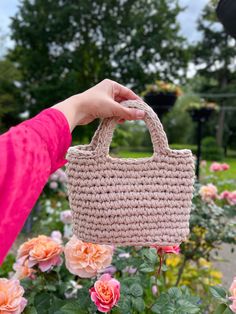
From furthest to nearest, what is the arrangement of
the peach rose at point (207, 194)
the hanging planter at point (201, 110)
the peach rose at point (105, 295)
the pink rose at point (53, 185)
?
the hanging planter at point (201, 110) < the pink rose at point (53, 185) < the peach rose at point (207, 194) < the peach rose at point (105, 295)

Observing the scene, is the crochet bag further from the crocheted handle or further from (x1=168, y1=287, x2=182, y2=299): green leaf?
(x1=168, y1=287, x2=182, y2=299): green leaf

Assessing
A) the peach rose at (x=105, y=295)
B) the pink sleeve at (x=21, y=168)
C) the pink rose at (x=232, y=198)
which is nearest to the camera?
the pink sleeve at (x=21, y=168)

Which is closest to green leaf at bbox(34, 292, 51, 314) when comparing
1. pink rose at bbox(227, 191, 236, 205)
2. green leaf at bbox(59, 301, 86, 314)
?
green leaf at bbox(59, 301, 86, 314)

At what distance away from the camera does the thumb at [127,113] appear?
677 mm

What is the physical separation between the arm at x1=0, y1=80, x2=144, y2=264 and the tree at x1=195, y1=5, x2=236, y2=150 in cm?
2009

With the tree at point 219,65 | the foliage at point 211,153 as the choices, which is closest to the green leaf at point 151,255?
the foliage at point 211,153

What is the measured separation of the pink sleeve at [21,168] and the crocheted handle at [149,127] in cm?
13

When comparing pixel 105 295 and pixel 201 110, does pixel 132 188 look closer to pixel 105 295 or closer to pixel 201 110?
pixel 105 295

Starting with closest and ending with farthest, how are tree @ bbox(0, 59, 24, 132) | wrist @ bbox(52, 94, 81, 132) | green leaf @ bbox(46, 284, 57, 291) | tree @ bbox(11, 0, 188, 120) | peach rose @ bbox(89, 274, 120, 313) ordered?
wrist @ bbox(52, 94, 81, 132), peach rose @ bbox(89, 274, 120, 313), green leaf @ bbox(46, 284, 57, 291), tree @ bbox(0, 59, 24, 132), tree @ bbox(11, 0, 188, 120)

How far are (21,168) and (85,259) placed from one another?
501 mm

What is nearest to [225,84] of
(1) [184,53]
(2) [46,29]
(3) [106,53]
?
(1) [184,53]

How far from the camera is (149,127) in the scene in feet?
2.32

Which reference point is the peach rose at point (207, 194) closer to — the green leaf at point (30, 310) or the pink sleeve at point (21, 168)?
the green leaf at point (30, 310)

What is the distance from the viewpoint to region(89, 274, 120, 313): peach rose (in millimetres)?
836
